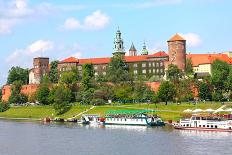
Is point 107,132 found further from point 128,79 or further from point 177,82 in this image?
point 128,79

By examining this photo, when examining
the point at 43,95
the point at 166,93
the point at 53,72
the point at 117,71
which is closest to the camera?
the point at 166,93

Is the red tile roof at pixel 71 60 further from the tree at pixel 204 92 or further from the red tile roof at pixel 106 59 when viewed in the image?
the tree at pixel 204 92

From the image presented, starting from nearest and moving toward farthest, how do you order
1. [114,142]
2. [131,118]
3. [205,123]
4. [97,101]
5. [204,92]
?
1. [114,142]
2. [205,123]
3. [131,118]
4. [204,92]
5. [97,101]

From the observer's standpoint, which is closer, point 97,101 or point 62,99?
point 97,101

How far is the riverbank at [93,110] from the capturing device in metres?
81.2

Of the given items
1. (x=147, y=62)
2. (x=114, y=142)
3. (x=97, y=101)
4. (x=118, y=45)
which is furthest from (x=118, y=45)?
(x=114, y=142)

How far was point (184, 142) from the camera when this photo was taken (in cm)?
5378

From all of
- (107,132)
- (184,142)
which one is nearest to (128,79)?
(107,132)

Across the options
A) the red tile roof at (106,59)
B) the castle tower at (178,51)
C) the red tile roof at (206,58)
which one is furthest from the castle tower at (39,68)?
the castle tower at (178,51)

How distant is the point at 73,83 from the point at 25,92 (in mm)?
16368

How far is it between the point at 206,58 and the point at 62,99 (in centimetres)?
4000

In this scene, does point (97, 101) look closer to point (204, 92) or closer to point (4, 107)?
point (204, 92)

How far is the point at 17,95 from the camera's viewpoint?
123m

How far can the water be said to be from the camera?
48.8 metres
